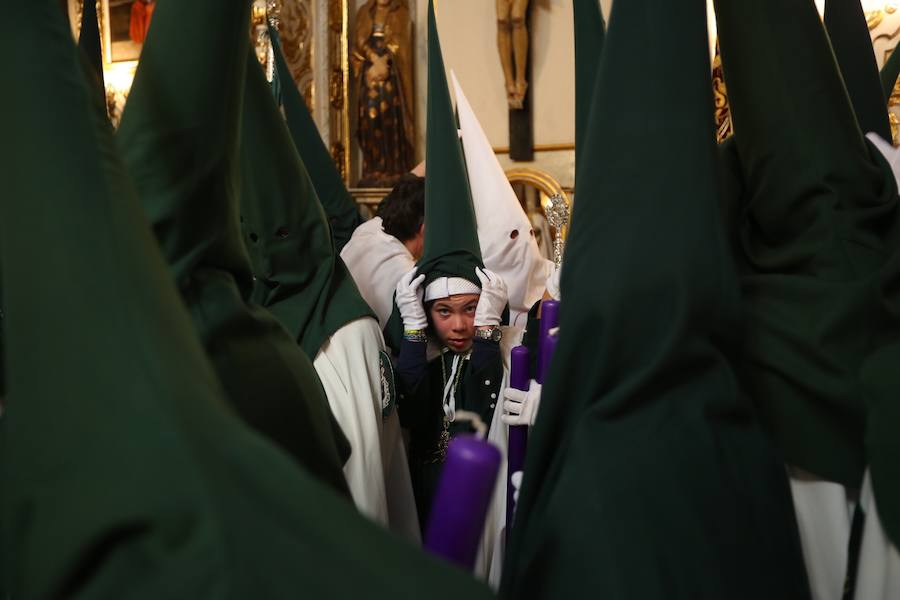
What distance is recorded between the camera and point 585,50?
1.49 metres

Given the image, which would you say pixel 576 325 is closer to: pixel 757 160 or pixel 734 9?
pixel 757 160

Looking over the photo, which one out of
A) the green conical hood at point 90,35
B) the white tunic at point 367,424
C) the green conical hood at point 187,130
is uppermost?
the green conical hood at point 90,35

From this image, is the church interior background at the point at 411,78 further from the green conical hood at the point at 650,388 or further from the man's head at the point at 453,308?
the green conical hood at the point at 650,388

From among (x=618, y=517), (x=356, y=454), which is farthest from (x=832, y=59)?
(x=356, y=454)

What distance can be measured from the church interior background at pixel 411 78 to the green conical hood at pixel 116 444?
5328 mm

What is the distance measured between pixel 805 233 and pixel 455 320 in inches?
55.0

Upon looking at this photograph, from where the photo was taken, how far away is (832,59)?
3.39 feet

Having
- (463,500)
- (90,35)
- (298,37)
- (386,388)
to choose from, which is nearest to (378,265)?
(386,388)

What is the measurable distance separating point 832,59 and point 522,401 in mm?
836

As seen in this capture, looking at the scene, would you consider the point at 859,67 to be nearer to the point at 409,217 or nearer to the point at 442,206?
the point at 442,206

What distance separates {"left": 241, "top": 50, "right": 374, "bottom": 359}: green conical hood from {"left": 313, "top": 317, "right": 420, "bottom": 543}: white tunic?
4cm

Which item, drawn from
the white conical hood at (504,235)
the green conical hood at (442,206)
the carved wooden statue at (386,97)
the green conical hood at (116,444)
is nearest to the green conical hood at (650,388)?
the green conical hood at (116,444)

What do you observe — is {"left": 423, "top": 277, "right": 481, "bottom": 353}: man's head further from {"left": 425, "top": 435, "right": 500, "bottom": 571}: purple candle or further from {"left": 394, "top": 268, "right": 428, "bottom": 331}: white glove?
{"left": 425, "top": 435, "right": 500, "bottom": 571}: purple candle

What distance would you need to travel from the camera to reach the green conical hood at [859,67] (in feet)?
5.55
